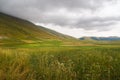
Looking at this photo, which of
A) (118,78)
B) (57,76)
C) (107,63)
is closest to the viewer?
(57,76)

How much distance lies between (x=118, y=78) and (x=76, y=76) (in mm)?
1432

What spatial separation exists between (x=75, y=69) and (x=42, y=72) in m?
1.30

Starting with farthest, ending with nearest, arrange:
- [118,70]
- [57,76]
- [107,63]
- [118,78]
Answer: [107,63], [118,70], [118,78], [57,76]

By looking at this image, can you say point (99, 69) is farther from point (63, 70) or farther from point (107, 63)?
point (63, 70)

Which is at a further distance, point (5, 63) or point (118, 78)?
point (5, 63)

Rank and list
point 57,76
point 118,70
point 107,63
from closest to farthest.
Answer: point 57,76, point 118,70, point 107,63

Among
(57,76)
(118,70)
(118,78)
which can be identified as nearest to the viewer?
(57,76)

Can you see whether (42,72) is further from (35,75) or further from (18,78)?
(18,78)

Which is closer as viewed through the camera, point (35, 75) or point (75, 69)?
point (35, 75)

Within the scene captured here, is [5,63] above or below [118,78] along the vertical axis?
above

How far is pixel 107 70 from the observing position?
6.18m

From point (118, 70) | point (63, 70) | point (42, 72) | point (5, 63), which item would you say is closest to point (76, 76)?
point (63, 70)

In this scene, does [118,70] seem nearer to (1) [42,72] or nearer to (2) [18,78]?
(1) [42,72]

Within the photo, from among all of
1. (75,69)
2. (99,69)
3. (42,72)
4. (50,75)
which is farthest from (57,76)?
(99,69)
